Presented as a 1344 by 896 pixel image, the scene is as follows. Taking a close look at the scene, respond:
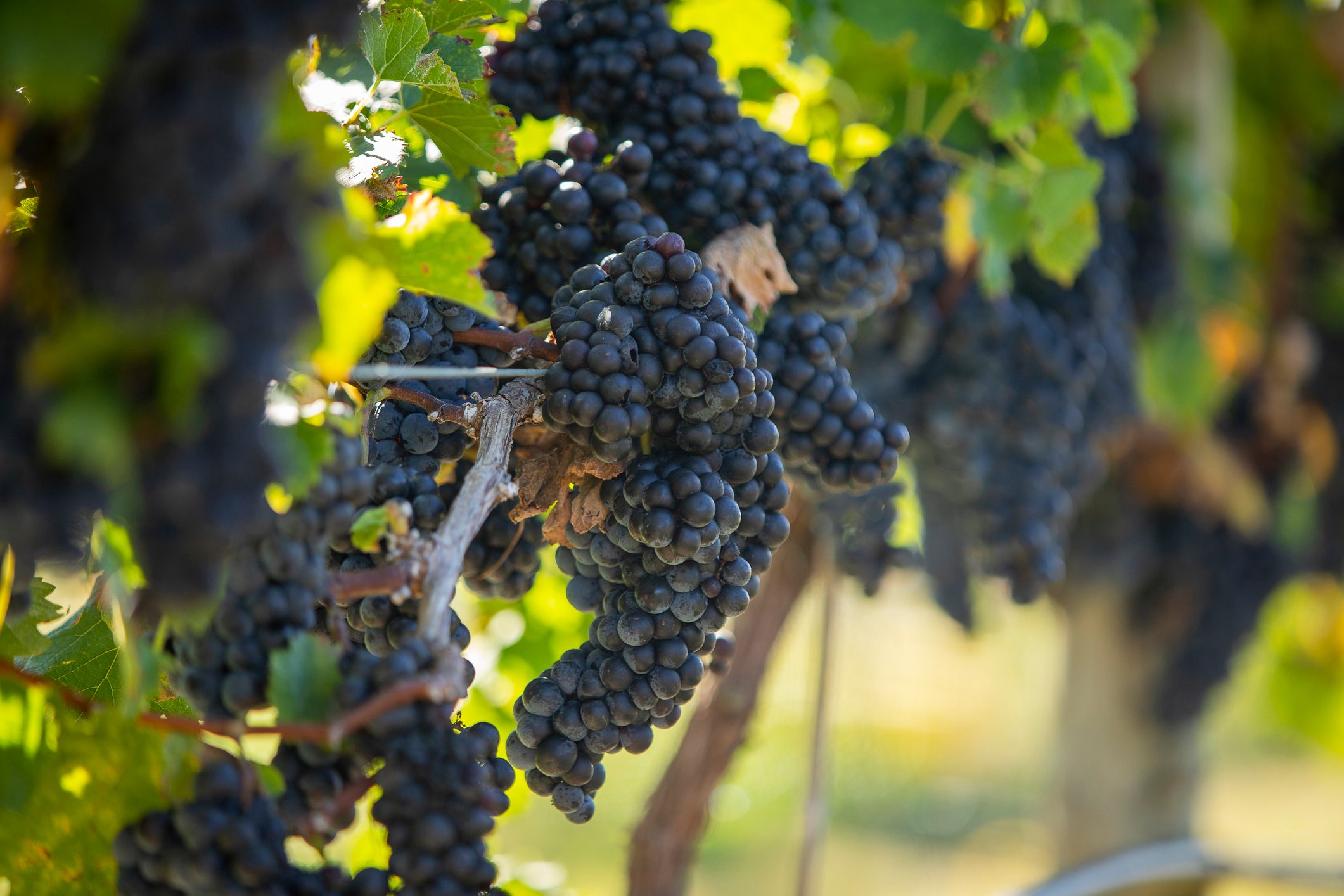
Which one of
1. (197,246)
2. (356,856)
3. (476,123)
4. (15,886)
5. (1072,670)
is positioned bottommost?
(1072,670)

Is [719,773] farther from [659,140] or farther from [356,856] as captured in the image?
[659,140]

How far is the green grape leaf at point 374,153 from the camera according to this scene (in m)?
0.78

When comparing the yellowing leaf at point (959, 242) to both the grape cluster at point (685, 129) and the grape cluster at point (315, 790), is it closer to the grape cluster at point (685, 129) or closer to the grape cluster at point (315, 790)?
the grape cluster at point (685, 129)

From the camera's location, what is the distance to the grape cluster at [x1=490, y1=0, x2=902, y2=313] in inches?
33.8

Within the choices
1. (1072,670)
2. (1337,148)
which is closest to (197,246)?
(1072,670)

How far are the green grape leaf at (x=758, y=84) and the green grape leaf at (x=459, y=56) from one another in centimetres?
44

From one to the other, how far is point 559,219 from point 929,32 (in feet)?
2.00

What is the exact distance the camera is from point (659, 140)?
865mm

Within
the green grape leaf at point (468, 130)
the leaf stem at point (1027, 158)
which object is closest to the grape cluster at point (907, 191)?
the leaf stem at point (1027, 158)

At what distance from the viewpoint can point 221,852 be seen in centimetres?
52

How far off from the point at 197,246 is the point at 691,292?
0.36m

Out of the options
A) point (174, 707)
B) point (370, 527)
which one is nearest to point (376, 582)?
point (370, 527)

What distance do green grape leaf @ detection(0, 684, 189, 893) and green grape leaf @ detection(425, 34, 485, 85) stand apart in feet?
1.81

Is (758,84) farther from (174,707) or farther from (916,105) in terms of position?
(174,707)
